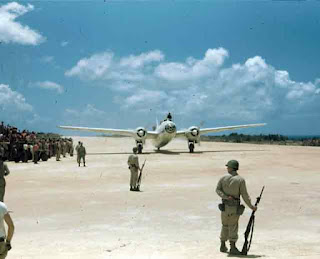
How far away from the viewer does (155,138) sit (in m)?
42.1

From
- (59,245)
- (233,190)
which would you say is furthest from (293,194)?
(59,245)

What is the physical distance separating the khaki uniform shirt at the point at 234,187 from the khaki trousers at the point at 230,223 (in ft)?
0.76

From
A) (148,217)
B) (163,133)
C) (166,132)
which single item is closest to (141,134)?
(163,133)

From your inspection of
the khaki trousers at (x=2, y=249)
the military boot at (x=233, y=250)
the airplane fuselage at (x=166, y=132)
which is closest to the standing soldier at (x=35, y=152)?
the airplane fuselage at (x=166, y=132)

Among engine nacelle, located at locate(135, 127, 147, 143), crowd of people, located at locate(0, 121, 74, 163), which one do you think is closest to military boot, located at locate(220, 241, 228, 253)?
crowd of people, located at locate(0, 121, 74, 163)

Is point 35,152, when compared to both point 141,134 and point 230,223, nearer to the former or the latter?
point 141,134

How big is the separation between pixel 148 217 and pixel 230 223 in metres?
3.76

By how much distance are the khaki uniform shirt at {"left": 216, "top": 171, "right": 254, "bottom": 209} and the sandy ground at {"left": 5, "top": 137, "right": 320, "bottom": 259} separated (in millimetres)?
1031

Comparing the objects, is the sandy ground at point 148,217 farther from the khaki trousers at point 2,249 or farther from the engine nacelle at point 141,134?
the engine nacelle at point 141,134

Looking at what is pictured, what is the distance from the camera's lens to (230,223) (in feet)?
24.1

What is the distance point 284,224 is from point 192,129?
101 feet

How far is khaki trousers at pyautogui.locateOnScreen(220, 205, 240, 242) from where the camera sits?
7289 mm

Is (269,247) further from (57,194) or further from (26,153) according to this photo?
(26,153)

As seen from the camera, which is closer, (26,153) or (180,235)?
(180,235)
